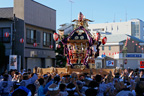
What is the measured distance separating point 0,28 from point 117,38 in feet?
99.6

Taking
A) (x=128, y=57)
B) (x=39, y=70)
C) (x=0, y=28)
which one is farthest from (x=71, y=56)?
(x=128, y=57)

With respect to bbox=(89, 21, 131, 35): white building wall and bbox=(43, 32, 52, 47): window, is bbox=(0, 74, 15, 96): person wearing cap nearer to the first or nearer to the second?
bbox=(43, 32, 52, 47): window

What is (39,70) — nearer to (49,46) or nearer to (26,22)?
(26,22)

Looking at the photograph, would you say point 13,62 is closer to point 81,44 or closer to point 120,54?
point 81,44

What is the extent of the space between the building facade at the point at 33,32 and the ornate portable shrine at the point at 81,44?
26.5 ft

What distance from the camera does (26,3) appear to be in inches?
1352

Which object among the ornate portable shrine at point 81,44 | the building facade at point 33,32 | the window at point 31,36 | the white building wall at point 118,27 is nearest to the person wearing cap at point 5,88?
the ornate portable shrine at point 81,44

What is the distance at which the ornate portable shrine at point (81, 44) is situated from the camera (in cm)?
2706

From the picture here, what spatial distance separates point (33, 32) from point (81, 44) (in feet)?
35.8

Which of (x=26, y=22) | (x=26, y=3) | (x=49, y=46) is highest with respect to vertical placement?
(x=26, y=3)

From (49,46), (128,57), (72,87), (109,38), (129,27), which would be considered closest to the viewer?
(72,87)

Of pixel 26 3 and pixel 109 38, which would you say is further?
pixel 109 38

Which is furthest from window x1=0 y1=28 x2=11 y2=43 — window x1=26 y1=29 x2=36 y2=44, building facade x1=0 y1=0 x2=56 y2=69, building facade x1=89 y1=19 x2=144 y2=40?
building facade x1=89 y1=19 x2=144 y2=40

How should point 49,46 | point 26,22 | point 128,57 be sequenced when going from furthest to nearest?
point 128,57, point 49,46, point 26,22
